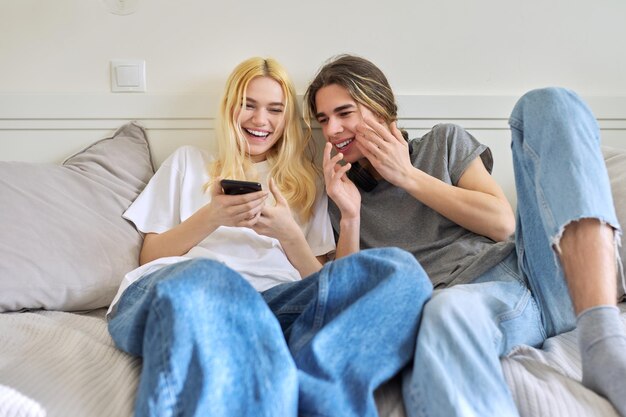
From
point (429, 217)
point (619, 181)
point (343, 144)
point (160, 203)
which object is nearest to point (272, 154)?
point (343, 144)

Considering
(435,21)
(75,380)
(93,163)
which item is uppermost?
(435,21)

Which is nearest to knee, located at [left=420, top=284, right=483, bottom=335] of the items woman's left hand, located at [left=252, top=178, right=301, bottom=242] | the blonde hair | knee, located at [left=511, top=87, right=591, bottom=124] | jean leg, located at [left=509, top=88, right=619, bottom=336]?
jean leg, located at [left=509, top=88, right=619, bottom=336]

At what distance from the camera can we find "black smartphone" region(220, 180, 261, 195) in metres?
0.92

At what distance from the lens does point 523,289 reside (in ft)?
2.74

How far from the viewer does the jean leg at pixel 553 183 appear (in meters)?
0.68

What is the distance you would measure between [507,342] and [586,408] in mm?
167

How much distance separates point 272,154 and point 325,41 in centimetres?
36

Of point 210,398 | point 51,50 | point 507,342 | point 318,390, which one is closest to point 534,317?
point 507,342

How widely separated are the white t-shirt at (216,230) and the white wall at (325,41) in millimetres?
299

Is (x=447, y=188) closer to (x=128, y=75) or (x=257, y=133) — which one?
(x=257, y=133)

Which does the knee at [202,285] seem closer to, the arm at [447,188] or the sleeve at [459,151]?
the arm at [447,188]

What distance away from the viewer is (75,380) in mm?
630

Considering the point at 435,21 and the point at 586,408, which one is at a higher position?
the point at 435,21

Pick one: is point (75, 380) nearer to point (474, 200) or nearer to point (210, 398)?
point (210, 398)
